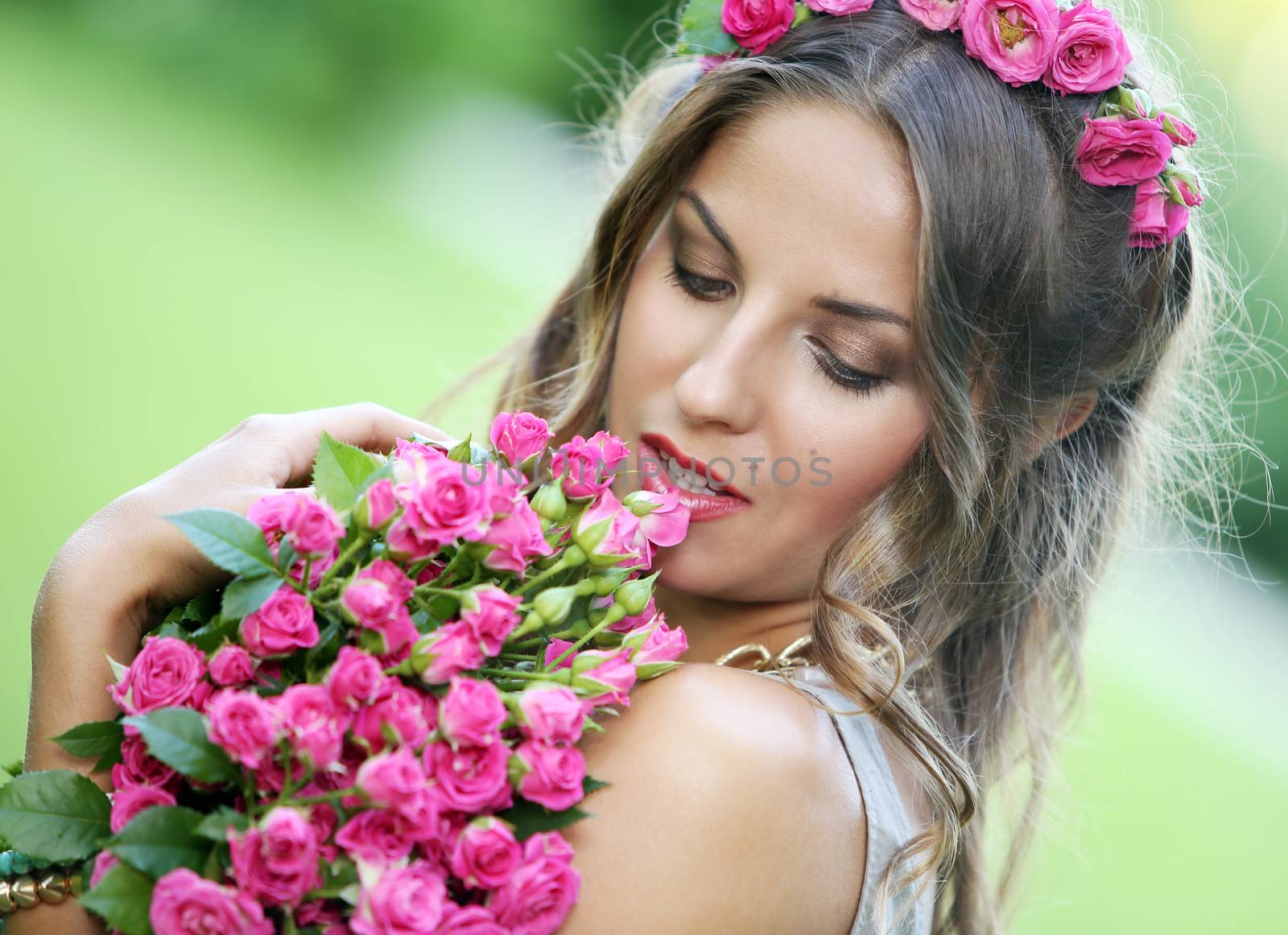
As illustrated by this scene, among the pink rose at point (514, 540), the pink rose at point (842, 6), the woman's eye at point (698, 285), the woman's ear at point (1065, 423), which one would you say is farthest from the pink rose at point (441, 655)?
the pink rose at point (842, 6)

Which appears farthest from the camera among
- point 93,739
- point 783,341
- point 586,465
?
point 783,341

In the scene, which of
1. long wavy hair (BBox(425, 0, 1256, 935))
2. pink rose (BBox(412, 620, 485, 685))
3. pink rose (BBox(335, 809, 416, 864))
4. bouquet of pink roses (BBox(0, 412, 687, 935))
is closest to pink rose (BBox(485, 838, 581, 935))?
bouquet of pink roses (BBox(0, 412, 687, 935))

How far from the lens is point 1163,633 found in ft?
23.9

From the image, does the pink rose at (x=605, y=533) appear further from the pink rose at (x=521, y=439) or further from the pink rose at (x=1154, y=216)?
the pink rose at (x=1154, y=216)

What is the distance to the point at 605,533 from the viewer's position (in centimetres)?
145

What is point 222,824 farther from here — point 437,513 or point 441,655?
point 437,513

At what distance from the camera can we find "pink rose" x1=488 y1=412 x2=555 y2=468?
5.09 ft

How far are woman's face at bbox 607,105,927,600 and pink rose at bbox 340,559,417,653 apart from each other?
64 cm

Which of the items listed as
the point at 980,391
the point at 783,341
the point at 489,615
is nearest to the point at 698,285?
the point at 783,341

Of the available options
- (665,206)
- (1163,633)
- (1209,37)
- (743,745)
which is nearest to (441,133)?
(1209,37)

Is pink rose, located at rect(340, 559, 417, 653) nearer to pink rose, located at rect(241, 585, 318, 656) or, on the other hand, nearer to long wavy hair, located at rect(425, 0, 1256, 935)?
pink rose, located at rect(241, 585, 318, 656)

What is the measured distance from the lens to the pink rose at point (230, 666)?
1.31 meters

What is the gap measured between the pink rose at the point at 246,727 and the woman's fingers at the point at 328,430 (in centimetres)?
66

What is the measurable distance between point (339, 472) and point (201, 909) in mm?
509
